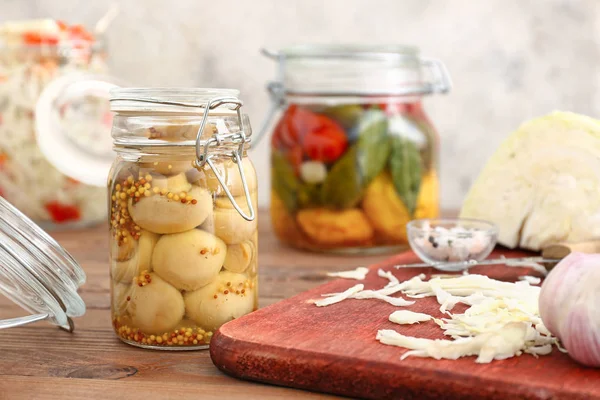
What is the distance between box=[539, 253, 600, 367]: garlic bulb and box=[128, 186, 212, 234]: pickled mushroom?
0.35 m

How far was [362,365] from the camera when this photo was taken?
71 cm

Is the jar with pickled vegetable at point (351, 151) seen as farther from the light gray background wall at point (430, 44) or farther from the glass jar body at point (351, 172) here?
the light gray background wall at point (430, 44)

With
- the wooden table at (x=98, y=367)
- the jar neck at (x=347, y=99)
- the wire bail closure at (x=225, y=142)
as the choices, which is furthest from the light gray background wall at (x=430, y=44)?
the wire bail closure at (x=225, y=142)

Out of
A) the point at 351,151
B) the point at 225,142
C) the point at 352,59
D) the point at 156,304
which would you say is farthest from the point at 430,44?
the point at 156,304

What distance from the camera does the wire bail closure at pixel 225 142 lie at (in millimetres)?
831

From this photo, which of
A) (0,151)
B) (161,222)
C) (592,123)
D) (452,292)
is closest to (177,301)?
(161,222)

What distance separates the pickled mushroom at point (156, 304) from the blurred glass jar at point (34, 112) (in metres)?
0.69

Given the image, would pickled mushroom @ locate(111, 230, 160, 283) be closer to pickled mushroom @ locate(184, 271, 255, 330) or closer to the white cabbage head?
pickled mushroom @ locate(184, 271, 255, 330)

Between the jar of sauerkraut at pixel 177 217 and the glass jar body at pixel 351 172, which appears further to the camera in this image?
the glass jar body at pixel 351 172

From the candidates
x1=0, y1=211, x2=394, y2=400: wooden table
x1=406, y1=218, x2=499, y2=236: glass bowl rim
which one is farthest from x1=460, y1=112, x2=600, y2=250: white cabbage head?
x1=0, y1=211, x2=394, y2=400: wooden table

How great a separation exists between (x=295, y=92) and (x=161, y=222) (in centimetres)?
62

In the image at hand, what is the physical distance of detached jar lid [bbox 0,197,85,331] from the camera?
2.66 ft

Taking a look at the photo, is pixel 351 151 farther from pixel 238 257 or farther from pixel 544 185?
pixel 238 257

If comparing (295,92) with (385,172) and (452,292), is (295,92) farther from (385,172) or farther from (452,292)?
(452,292)
